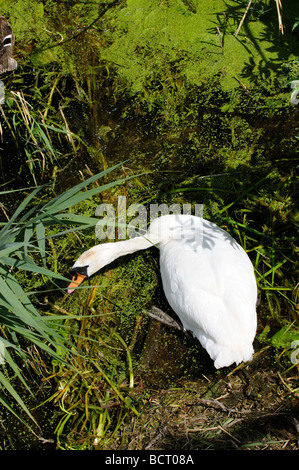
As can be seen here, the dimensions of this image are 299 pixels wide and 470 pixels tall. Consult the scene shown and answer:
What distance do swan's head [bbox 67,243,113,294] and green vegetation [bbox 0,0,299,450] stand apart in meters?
0.20

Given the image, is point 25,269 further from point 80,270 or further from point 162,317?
point 162,317

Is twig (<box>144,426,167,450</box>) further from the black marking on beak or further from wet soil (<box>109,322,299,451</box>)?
the black marking on beak

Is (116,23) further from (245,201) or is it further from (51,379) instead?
(51,379)

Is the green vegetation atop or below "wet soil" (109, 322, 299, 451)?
atop

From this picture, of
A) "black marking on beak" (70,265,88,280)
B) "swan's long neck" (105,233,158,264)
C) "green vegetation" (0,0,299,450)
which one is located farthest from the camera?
"swan's long neck" (105,233,158,264)

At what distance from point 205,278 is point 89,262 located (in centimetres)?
93

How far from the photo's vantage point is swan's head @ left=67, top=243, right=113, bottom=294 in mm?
3420

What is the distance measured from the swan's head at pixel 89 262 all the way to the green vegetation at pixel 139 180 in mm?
202

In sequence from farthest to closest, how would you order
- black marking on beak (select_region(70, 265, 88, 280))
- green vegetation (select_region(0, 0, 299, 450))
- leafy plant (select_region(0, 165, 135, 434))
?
black marking on beak (select_region(70, 265, 88, 280)), green vegetation (select_region(0, 0, 299, 450)), leafy plant (select_region(0, 165, 135, 434))

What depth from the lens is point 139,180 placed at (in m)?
4.10

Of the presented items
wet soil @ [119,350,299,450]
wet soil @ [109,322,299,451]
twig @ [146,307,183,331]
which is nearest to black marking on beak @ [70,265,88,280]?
twig @ [146,307,183,331]

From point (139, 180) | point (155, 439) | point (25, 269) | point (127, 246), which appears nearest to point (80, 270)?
point (127, 246)

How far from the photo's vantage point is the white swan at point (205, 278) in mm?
3006

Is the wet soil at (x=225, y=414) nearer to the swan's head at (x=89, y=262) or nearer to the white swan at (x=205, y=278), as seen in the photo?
the white swan at (x=205, y=278)
